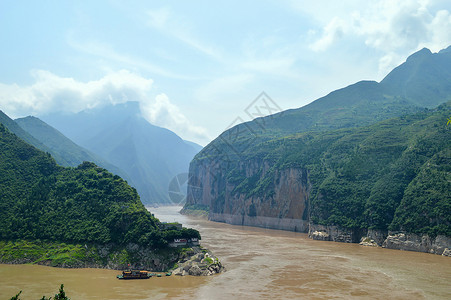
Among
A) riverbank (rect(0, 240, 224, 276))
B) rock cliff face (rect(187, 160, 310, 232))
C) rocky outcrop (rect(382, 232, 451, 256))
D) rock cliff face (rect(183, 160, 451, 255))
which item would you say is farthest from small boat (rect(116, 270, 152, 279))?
rock cliff face (rect(187, 160, 310, 232))

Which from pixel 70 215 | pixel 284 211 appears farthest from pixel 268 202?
pixel 70 215

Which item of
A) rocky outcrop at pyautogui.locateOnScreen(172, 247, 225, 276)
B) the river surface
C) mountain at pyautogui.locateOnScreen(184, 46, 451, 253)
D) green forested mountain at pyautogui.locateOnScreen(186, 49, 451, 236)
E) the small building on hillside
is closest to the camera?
the river surface

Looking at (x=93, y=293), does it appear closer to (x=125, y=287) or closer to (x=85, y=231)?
(x=125, y=287)

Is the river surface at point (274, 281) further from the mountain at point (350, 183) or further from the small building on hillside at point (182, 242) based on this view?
the mountain at point (350, 183)

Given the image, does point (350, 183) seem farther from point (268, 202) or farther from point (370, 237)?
point (268, 202)

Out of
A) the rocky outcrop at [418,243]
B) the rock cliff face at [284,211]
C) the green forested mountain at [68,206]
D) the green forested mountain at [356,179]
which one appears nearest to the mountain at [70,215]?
the green forested mountain at [68,206]

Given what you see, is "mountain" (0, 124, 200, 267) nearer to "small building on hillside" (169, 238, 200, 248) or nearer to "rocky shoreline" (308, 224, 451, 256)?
"small building on hillside" (169, 238, 200, 248)
